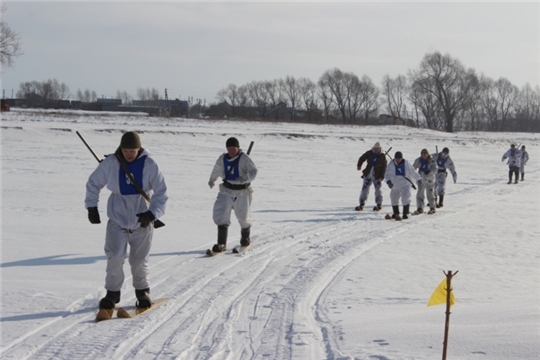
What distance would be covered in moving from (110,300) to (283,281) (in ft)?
7.80

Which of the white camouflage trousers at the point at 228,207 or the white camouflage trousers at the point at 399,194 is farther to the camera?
the white camouflage trousers at the point at 399,194

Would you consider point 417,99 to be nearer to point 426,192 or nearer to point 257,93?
point 257,93

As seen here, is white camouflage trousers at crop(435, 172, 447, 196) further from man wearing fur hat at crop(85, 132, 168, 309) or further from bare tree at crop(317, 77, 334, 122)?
bare tree at crop(317, 77, 334, 122)

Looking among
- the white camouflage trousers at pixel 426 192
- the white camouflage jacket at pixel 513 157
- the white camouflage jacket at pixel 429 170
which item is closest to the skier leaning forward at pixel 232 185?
the white camouflage trousers at pixel 426 192

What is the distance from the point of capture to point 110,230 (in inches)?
239

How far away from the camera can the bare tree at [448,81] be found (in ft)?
264

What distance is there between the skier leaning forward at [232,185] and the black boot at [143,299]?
10.4 feet

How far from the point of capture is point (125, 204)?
605 cm

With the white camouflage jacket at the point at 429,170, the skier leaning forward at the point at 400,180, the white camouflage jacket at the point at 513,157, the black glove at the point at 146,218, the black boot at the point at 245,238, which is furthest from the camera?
the white camouflage jacket at the point at 513,157

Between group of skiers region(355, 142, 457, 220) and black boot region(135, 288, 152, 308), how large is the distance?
8883 mm

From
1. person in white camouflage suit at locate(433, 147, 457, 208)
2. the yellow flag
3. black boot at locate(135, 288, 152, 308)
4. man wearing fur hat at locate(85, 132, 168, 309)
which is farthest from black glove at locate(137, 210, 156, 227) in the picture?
person in white camouflage suit at locate(433, 147, 457, 208)

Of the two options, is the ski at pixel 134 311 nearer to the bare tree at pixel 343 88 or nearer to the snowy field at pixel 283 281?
the snowy field at pixel 283 281

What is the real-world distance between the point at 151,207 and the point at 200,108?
93.1 meters

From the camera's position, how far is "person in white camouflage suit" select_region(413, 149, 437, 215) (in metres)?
15.7
